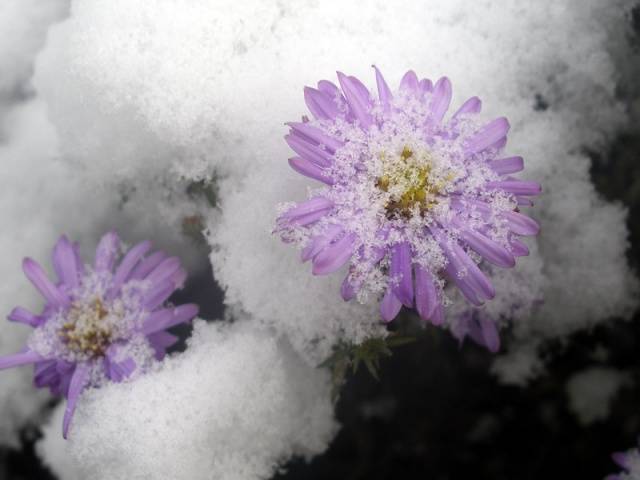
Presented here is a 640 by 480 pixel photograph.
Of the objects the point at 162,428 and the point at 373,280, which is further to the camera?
the point at 162,428

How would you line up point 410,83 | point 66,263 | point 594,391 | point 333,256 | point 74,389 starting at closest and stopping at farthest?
1. point 333,256
2. point 410,83
3. point 74,389
4. point 66,263
5. point 594,391

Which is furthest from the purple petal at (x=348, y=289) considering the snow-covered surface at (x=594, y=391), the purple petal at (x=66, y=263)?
the snow-covered surface at (x=594, y=391)

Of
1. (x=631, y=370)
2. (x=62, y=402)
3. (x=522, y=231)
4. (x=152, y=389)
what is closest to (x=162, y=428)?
(x=152, y=389)

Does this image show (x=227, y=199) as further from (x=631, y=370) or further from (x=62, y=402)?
(x=631, y=370)

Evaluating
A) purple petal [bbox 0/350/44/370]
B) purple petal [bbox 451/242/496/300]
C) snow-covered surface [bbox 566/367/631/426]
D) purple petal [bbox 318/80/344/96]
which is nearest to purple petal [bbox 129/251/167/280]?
purple petal [bbox 0/350/44/370]

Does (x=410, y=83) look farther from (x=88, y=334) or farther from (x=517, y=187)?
(x=88, y=334)

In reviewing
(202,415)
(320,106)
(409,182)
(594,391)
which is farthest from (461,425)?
(320,106)
